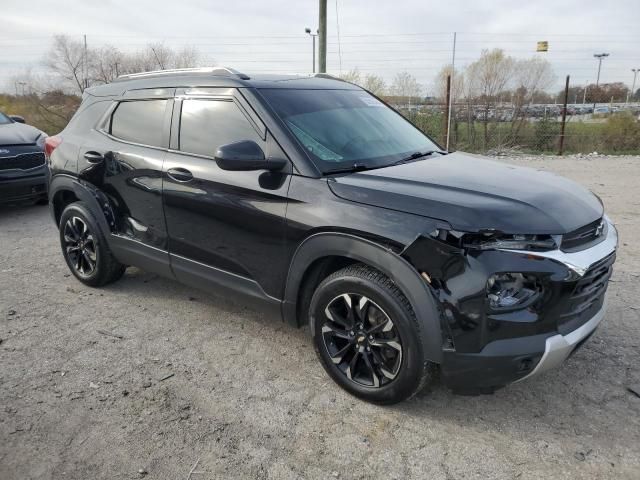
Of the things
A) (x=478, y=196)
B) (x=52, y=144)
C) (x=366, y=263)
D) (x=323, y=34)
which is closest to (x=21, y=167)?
(x=52, y=144)

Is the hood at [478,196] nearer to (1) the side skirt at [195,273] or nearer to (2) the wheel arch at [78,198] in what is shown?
(1) the side skirt at [195,273]

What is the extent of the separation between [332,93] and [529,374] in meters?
2.36

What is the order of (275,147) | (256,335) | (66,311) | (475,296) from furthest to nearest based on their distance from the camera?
(66,311) < (256,335) < (275,147) < (475,296)

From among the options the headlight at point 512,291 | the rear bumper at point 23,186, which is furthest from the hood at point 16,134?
the headlight at point 512,291

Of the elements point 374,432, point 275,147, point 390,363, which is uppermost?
point 275,147

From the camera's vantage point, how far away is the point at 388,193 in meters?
2.61

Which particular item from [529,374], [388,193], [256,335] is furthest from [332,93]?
[529,374]

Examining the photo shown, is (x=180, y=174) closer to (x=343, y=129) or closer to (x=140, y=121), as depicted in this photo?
(x=140, y=121)

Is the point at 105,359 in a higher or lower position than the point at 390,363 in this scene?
lower

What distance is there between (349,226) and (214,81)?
1572 millimetres

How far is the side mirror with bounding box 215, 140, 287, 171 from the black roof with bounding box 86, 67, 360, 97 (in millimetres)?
619

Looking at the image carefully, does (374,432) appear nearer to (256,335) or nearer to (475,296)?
(475,296)

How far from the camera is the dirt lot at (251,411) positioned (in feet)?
7.83

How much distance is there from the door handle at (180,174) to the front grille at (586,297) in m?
2.42
